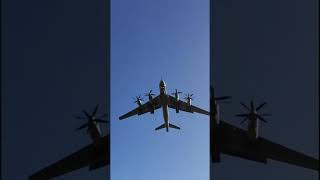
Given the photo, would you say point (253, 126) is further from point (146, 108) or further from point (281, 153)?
point (146, 108)

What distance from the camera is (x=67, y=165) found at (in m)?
34.4

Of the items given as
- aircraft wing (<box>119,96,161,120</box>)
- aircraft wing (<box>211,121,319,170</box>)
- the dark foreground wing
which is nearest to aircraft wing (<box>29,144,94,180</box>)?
aircraft wing (<box>119,96,161,120</box>)

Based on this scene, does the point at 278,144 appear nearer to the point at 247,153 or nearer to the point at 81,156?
the point at 247,153

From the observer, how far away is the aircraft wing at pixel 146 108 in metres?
34.9

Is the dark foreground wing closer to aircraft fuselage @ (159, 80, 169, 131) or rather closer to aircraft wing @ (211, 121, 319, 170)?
aircraft wing @ (211, 121, 319, 170)

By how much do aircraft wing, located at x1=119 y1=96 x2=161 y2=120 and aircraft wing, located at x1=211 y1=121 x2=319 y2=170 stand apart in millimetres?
5804

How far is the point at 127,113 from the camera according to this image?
117 ft

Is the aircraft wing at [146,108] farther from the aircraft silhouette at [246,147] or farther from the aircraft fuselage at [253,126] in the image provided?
the aircraft fuselage at [253,126]

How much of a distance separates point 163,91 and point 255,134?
8545 mm

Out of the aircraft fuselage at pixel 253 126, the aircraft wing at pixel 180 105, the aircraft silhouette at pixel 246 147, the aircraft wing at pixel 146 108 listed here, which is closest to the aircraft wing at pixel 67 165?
the aircraft wing at pixel 146 108

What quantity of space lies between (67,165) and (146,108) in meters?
7.74

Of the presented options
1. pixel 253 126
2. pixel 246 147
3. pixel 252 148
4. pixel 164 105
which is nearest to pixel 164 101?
A: pixel 164 105

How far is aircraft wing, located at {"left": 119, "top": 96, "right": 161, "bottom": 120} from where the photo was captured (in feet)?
115

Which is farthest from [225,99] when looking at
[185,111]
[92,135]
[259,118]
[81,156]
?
[81,156]
